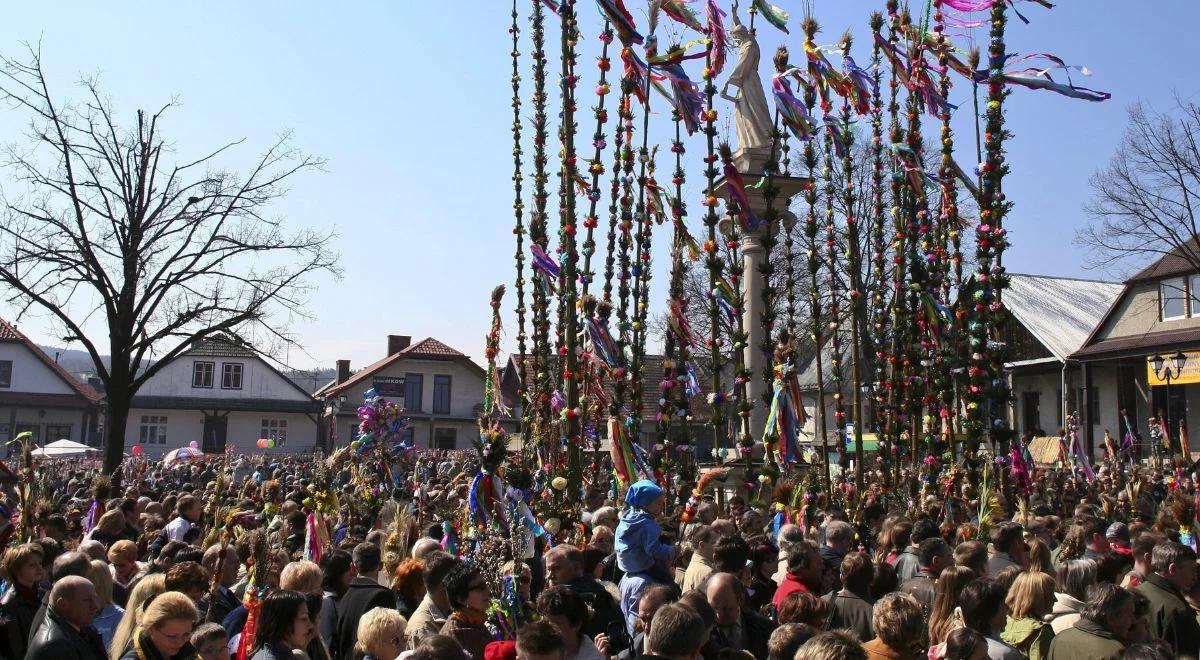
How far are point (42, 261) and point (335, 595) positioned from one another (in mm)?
14234

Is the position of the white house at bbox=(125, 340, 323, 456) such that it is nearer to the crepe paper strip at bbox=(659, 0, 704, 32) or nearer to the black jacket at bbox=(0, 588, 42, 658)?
the crepe paper strip at bbox=(659, 0, 704, 32)

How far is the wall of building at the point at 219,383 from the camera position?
2126 inches

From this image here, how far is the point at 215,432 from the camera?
178 feet

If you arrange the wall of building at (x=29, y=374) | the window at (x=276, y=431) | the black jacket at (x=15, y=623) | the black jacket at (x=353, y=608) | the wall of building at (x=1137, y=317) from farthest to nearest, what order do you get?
the window at (x=276, y=431) → the wall of building at (x=29, y=374) → the wall of building at (x=1137, y=317) → the black jacket at (x=353, y=608) → the black jacket at (x=15, y=623)

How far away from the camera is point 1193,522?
351 inches

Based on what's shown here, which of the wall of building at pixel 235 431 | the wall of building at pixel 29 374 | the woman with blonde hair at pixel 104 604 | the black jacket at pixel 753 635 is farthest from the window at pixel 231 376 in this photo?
the black jacket at pixel 753 635

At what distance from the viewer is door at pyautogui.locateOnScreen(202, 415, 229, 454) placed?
53969 mm

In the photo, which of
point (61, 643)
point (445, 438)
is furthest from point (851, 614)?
point (445, 438)

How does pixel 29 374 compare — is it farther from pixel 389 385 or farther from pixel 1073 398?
pixel 1073 398

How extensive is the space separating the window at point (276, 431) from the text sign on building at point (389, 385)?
558 centimetres

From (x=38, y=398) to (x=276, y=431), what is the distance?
452 inches

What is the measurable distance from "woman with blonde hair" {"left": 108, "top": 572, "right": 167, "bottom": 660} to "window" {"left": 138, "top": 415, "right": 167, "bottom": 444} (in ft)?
171

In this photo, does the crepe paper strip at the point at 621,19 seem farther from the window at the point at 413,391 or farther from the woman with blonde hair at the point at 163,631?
the window at the point at 413,391

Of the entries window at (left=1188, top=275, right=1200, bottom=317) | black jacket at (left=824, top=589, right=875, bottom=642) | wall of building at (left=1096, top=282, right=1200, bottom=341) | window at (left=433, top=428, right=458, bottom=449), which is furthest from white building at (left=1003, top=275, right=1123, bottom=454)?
window at (left=433, top=428, right=458, bottom=449)
